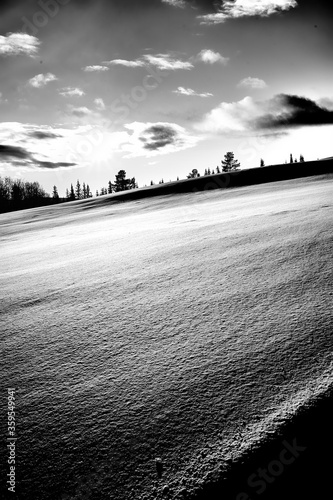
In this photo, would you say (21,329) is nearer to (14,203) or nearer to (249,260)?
(249,260)

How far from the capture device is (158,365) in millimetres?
1376

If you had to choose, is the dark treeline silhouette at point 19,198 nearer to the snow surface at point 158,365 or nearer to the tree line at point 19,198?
the tree line at point 19,198

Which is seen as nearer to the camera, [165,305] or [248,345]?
[248,345]

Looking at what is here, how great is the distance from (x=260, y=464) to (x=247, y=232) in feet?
10.2

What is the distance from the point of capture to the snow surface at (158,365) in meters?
0.93

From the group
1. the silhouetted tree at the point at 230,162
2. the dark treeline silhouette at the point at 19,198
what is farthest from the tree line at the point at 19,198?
the silhouetted tree at the point at 230,162

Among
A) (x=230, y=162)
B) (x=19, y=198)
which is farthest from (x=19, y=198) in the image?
(x=230, y=162)

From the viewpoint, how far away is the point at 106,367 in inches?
55.0

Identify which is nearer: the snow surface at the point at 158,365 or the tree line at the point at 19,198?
the snow surface at the point at 158,365

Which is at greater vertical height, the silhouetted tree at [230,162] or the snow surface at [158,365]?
the silhouetted tree at [230,162]

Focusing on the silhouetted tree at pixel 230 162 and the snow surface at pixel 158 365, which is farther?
the silhouetted tree at pixel 230 162

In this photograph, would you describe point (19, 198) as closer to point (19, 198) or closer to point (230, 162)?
point (19, 198)

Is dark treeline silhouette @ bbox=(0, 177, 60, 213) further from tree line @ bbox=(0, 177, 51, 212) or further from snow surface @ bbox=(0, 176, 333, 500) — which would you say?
snow surface @ bbox=(0, 176, 333, 500)

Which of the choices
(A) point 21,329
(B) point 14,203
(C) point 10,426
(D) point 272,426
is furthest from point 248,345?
(B) point 14,203
